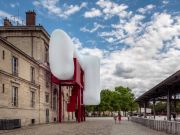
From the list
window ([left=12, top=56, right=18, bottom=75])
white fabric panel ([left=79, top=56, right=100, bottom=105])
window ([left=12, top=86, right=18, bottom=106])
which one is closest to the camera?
window ([left=12, top=86, right=18, bottom=106])

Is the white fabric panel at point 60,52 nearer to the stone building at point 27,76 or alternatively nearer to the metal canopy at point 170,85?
the stone building at point 27,76

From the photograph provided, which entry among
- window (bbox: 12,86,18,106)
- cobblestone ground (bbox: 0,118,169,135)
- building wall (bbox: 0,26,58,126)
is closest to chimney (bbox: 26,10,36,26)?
building wall (bbox: 0,26,58,126)

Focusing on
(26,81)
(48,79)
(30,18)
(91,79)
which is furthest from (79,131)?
(91,79)

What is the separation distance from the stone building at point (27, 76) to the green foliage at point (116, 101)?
216 ft

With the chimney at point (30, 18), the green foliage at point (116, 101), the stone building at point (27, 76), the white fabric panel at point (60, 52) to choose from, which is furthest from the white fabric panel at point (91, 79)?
the green foliage at point (116, 101)

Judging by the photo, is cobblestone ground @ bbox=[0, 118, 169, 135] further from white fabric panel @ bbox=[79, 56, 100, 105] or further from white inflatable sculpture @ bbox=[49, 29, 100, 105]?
white fabric panel @ bbox=[79, 56, 100, 105]

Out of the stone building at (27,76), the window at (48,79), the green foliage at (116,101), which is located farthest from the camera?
the green foliage at (116,101)

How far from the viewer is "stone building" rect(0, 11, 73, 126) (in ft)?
119

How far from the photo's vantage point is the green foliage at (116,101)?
127500 mm

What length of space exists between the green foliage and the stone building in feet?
216

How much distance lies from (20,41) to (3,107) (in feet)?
58.6

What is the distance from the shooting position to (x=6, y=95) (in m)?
35.9

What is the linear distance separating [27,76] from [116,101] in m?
88.4

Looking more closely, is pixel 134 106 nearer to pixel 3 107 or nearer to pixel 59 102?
pixel 59 102
